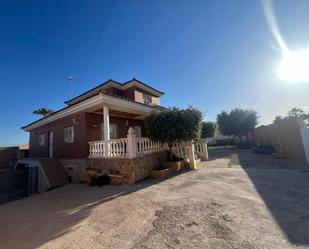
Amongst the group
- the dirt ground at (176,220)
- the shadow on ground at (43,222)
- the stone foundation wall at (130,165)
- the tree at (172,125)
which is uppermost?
the tree at (172,125)

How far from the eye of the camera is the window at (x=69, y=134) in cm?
1090

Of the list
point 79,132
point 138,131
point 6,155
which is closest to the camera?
point 79,132

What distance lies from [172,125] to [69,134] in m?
7.40

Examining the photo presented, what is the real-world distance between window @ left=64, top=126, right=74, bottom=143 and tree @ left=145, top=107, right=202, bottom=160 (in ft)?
18.2

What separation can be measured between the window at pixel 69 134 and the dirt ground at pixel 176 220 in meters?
6.02

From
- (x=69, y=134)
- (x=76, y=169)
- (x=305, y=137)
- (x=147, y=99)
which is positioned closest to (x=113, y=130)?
(x=69, y=134)

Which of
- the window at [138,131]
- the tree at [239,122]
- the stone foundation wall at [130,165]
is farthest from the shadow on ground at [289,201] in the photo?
the tree at [239,122]

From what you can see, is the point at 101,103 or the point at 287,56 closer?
the point at 287,56

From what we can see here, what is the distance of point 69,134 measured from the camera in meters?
11.2

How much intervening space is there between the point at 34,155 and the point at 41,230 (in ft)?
46.3

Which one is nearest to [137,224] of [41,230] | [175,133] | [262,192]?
[41,230]

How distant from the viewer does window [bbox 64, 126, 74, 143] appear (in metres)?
10.9

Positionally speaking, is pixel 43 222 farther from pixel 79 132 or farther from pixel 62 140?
pixel 62 140

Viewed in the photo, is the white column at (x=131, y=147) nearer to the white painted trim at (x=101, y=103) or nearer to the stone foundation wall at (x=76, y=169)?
the white painted trim at (x=101, y=103)
